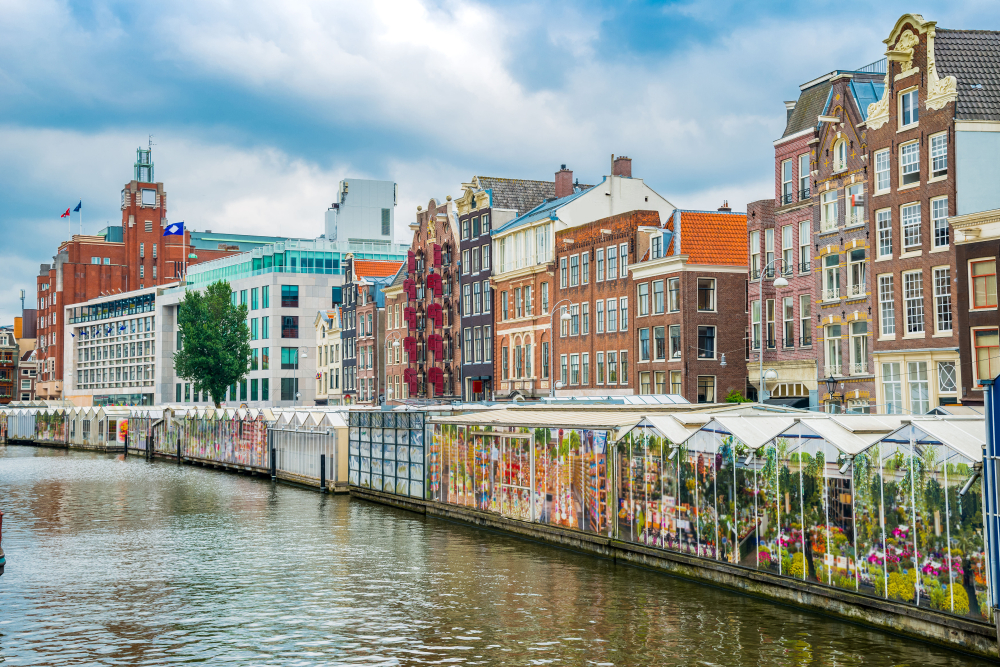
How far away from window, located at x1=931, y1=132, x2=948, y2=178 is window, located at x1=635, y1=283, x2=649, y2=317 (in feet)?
78.5

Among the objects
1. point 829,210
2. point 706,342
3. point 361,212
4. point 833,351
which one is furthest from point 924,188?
point 361,212

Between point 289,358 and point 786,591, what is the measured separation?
121542 millimetres

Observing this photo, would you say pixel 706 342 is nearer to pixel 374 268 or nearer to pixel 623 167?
pixel 623 167

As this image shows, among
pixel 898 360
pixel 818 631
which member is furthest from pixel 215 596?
pixel 898 360

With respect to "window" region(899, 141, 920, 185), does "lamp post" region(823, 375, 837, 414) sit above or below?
below

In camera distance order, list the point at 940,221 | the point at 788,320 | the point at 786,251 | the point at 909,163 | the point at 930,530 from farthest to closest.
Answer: the point at 786,251, the point at 788,320, the point at 909,163, the point at 940,221, the point at 930,530

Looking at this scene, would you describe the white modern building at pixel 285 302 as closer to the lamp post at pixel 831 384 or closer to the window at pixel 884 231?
the lamp post at pixel 831 384

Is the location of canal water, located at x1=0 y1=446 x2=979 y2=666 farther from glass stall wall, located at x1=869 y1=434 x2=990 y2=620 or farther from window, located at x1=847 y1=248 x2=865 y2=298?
window, located at x1=847 y1=248 x2=865 y2=298

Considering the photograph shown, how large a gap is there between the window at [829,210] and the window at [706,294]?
417 inches

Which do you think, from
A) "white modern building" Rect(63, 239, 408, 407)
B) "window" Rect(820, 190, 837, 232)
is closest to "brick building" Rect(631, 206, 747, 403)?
"window" Rect(820, 190, 837, 232)

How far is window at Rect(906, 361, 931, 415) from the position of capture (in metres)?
53.5

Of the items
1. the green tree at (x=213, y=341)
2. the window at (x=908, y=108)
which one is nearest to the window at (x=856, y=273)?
the window at (x=908, y=108)

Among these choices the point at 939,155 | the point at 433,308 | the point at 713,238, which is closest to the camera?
the point at 939,155

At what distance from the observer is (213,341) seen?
124 meters
